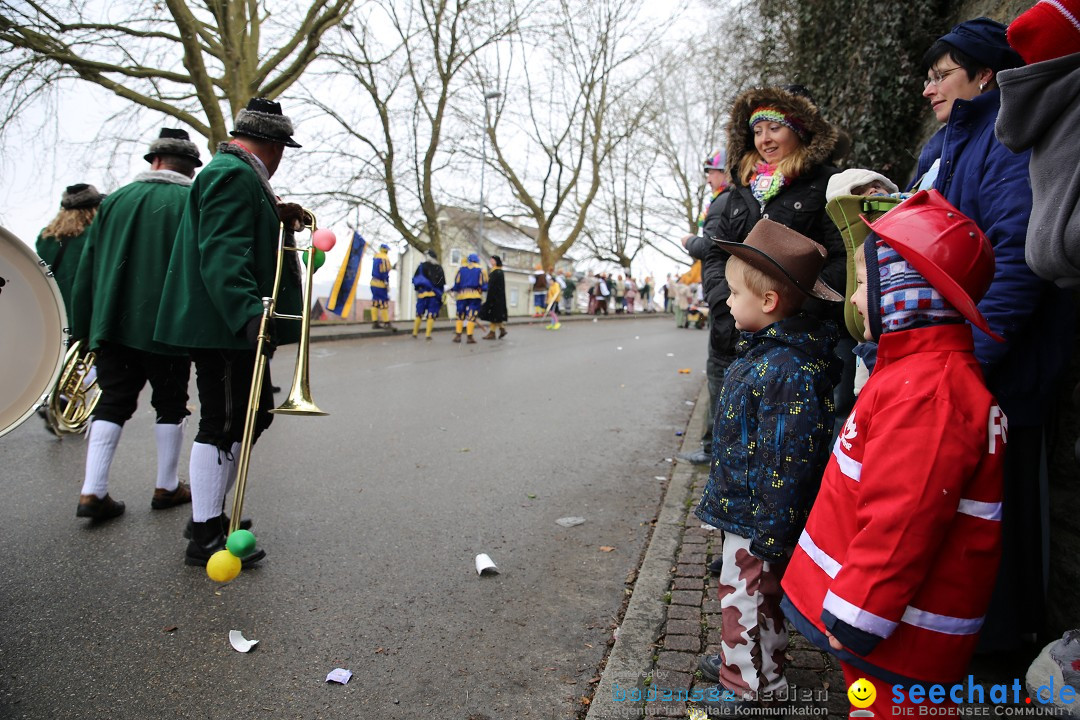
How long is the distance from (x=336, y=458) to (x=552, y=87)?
31.9 m

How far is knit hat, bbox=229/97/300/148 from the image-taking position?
3.61 m

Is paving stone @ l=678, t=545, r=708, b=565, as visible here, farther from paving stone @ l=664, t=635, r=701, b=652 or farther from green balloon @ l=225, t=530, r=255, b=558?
green balloon @ l=225, t=530, r=255, b=558

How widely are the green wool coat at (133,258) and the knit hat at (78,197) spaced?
187 centimetres

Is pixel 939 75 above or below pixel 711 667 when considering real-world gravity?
above

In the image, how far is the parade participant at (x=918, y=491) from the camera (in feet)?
5.87

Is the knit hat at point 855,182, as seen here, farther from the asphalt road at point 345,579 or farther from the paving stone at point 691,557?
the asphalt road at point 345,579

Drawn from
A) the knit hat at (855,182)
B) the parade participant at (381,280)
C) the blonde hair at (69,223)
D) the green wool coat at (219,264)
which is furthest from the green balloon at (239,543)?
the parade participant at (381,280)

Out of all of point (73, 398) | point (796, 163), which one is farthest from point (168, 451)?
point (796, 163)

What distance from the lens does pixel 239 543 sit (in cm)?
322

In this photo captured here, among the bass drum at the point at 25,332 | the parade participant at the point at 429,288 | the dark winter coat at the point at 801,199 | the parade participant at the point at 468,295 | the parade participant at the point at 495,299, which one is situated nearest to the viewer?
the bass drum at the point at 25,332

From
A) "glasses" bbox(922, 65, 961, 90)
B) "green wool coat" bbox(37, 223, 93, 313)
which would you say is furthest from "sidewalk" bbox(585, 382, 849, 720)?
"green wool coat" bbox(37, 223, 93, 313)

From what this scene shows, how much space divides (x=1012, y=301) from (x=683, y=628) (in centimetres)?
170

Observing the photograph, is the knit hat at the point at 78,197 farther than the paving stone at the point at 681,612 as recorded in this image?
Yes

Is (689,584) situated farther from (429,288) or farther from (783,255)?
(429,288)
